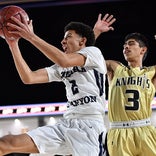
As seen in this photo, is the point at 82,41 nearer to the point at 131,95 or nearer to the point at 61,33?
the point at 131,95

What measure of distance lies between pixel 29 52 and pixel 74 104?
33.5ft

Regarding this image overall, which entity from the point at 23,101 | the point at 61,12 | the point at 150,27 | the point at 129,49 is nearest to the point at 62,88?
the point at 23,101

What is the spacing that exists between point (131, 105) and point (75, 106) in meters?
0.97

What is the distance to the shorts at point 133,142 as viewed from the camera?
4.55m

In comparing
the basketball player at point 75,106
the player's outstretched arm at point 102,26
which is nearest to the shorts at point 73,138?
the basketball player at point 75,106

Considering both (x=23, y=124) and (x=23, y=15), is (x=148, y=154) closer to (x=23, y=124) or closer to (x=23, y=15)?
(x=23, y=15)

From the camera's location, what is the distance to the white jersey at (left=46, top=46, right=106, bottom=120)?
4020 mm

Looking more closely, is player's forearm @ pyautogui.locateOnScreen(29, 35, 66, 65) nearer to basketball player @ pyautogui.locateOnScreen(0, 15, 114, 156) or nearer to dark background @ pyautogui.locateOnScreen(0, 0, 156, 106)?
basketball player @ pyautogui.locateOnScreen(0, 15, 114, 156)

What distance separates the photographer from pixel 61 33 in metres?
13.4

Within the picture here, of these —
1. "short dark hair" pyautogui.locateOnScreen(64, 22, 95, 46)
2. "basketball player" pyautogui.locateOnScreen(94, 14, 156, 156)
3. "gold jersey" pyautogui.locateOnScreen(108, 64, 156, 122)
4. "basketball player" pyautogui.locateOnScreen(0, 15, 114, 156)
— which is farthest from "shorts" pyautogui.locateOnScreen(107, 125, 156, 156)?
"short dark hair" pyautogui.locateOnScreen(64, 22, 95, 46)

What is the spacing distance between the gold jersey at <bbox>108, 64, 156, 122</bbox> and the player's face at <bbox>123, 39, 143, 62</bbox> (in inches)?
7.4

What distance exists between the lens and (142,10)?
1216cm

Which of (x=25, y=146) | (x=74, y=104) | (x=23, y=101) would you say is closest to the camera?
(x=25, y=146)

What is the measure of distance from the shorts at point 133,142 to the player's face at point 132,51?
878 millimetres
